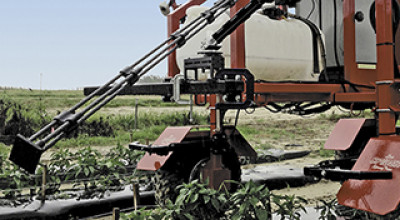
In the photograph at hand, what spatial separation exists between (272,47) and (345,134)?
112 cm

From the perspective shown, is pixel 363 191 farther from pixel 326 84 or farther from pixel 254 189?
pixel 326 84

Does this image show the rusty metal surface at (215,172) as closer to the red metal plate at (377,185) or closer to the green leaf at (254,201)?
the green leaf at (254,201)

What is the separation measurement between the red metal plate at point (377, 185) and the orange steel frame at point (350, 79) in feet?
0.72

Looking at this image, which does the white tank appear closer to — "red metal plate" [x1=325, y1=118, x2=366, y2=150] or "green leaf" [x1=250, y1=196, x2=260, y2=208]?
"red metal plate" [x1=325, y1=118, x2=366, y2=150]

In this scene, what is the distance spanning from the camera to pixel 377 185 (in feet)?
11.4

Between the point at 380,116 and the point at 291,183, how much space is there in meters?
3.12

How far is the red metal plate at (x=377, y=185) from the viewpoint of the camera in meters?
3.34

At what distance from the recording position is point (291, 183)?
22.2 ft

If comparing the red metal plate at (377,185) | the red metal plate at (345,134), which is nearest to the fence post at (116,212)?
the red metal plate at (377,185)

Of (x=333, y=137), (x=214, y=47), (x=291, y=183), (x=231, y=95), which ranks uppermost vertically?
(x=214, y=47)

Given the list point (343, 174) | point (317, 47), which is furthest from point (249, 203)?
point (317, 47)

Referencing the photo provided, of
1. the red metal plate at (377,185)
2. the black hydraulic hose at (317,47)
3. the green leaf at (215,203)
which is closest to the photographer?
the red metal plate at (377,185)

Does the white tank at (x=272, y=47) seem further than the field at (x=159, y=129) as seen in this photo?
No

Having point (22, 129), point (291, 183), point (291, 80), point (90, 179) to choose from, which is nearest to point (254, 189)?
point (291, 80)
